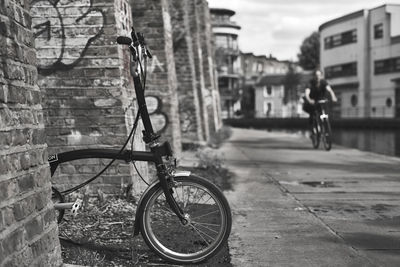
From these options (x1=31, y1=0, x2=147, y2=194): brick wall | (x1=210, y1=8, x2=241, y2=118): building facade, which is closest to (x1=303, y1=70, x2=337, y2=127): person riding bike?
(x1=31, y1=0, x2=147, y2=194): brick wall

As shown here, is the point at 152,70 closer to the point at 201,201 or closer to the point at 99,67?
the point at 99,67

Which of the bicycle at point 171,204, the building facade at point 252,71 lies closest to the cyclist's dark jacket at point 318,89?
the bicycle at point 171,204

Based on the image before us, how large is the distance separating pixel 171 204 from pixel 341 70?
5545 centimetres

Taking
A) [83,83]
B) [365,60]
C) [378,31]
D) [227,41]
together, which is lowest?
[83,83]

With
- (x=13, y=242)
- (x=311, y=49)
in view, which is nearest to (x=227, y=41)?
(x=311, y=49)

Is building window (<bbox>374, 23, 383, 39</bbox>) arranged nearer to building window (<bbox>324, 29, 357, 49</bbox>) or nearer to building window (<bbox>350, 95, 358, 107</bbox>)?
building window (<bbox>324, 29, 357, 49</bbox>)

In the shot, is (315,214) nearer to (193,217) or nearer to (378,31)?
(193,217)

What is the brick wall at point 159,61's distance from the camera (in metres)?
9.18

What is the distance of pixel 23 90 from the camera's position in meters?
2.97

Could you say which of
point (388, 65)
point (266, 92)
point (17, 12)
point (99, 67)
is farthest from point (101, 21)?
point (266, 92)

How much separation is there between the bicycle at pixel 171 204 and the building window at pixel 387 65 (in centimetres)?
4896

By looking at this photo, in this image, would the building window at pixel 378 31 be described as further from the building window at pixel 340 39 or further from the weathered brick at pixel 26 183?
the weathered brick at pixel 26 183

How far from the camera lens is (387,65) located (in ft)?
164

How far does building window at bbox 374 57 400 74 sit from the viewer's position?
48.7m
